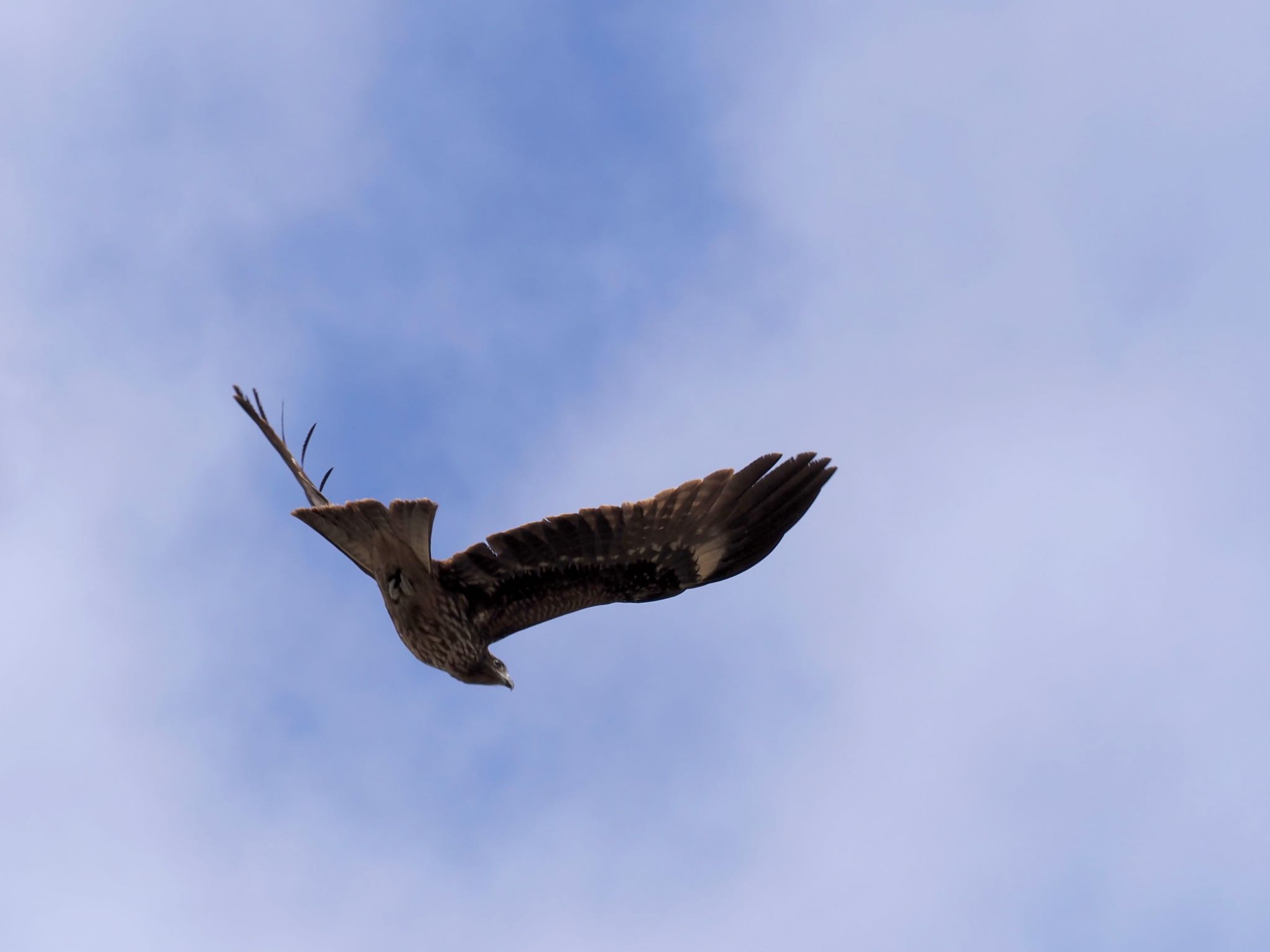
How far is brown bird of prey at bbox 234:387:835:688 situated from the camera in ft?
29.9

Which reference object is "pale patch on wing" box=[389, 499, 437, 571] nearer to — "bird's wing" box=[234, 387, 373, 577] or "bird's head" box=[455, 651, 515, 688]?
"bird's wing" box=[234, 387, 373, 577]

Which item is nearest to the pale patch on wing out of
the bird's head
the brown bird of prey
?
the brown bird of prey

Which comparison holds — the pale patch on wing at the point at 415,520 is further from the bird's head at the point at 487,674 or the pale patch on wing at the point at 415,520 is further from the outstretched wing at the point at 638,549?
the bird's head at the point at 487,674

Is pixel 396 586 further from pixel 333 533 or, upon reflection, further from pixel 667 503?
pixel 667 503

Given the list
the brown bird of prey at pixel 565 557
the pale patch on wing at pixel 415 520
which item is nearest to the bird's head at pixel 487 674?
the brown bird of prey at pixel 565 557

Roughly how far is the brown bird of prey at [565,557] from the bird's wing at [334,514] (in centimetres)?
1

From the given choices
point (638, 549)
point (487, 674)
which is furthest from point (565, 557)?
point (487, 674)

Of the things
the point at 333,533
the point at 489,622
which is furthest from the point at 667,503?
the point at 333,533

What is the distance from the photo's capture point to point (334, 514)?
855 cm

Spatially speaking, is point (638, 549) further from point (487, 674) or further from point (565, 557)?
point (487, 674)

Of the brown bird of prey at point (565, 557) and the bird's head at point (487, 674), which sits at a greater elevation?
the brown bird of prey at point (565, 557)

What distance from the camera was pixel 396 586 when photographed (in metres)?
9.12

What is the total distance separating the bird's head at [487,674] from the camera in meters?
9.71

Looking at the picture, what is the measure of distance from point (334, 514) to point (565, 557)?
1.75 m
